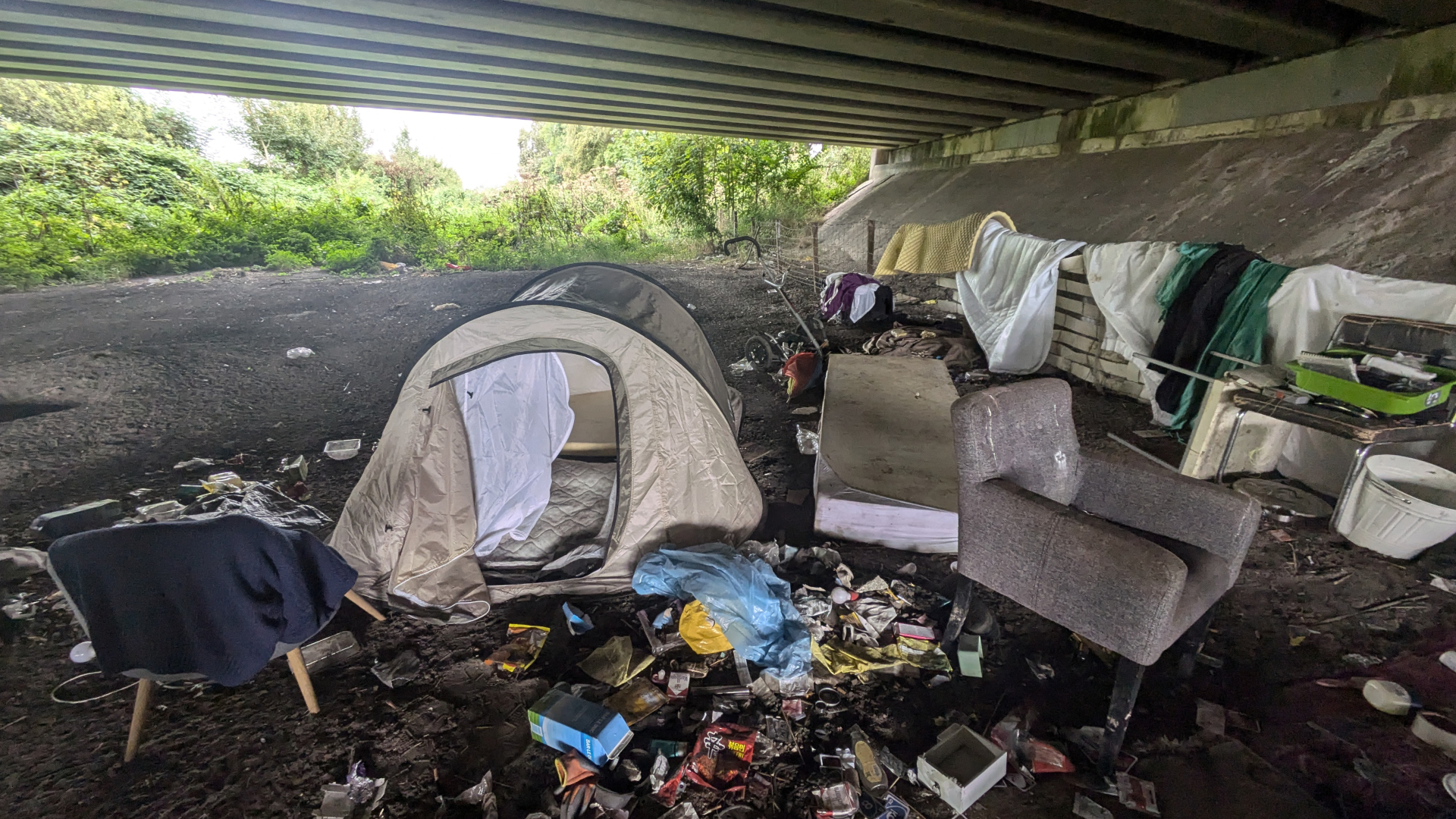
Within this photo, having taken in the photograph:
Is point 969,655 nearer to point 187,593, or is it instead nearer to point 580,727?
point 580,727

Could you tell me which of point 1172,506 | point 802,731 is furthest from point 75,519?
point 1172,506

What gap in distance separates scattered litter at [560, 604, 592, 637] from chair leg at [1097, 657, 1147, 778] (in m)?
2.00

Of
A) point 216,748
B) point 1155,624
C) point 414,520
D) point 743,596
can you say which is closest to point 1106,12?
point 1155,624

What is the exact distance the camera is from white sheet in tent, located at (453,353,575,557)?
3096 millimetres

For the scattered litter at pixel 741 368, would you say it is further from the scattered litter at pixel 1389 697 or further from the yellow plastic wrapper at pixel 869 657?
the scattered litter at pixel 1389 697

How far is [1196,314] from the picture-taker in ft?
12.3

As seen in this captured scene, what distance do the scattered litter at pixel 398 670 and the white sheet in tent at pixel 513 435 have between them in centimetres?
68

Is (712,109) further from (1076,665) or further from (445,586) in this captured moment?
(1076,665)

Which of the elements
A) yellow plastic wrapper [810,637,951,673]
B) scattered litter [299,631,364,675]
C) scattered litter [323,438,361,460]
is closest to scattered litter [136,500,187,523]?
scattered litter [323,438,361,460]

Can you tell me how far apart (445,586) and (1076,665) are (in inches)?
111

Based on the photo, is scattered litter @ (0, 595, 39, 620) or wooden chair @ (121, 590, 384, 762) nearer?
wooden chair @ (121, 590, 384, 762)

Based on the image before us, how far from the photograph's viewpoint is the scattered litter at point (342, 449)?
3980mm

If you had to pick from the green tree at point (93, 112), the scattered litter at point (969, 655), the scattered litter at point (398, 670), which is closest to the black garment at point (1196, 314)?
the scattered litter at point (969, 655)

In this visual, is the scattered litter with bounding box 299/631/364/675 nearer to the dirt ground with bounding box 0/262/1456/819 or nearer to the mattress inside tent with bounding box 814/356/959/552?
the dirt ground with bounding box 0/262/1456/819
